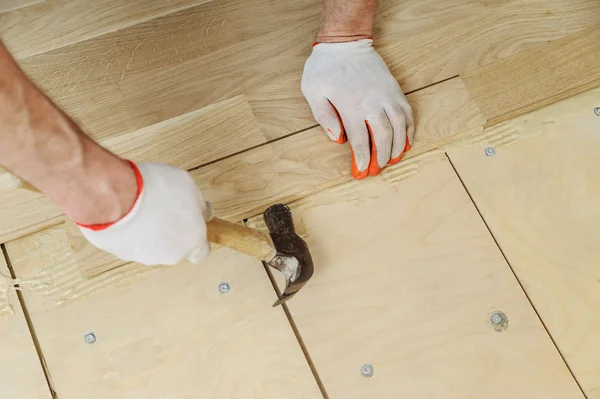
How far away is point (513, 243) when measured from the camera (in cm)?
131

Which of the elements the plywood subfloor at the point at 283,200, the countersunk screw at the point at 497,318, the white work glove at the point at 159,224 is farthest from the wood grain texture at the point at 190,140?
the countersunk screw at the point at 497,318

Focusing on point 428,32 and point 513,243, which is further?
point 428,32

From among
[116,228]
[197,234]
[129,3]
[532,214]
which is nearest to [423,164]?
[532,214]

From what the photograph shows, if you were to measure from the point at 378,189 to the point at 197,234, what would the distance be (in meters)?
0.57

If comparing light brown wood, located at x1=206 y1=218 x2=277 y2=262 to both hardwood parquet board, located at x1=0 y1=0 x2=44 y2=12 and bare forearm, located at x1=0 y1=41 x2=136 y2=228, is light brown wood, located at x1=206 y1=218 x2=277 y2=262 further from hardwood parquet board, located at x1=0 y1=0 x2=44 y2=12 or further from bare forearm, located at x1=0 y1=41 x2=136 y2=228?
hardwood parquet board, located at x1=0 y1=0 x2=44 y2=12

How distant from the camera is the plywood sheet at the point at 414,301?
120 centimetres

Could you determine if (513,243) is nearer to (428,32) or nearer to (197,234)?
(428,32)

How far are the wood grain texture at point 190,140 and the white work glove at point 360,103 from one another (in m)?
0.18

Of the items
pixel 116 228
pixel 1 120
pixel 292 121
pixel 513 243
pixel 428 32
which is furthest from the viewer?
pixel 428 32

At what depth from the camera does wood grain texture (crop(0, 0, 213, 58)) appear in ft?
4.99

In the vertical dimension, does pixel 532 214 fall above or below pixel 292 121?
below

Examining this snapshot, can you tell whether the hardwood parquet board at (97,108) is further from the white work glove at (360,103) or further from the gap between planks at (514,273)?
the gap between planks at (514,273)

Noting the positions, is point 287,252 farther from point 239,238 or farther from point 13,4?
point 13,4

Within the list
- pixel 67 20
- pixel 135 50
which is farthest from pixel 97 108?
pixel 67 20
